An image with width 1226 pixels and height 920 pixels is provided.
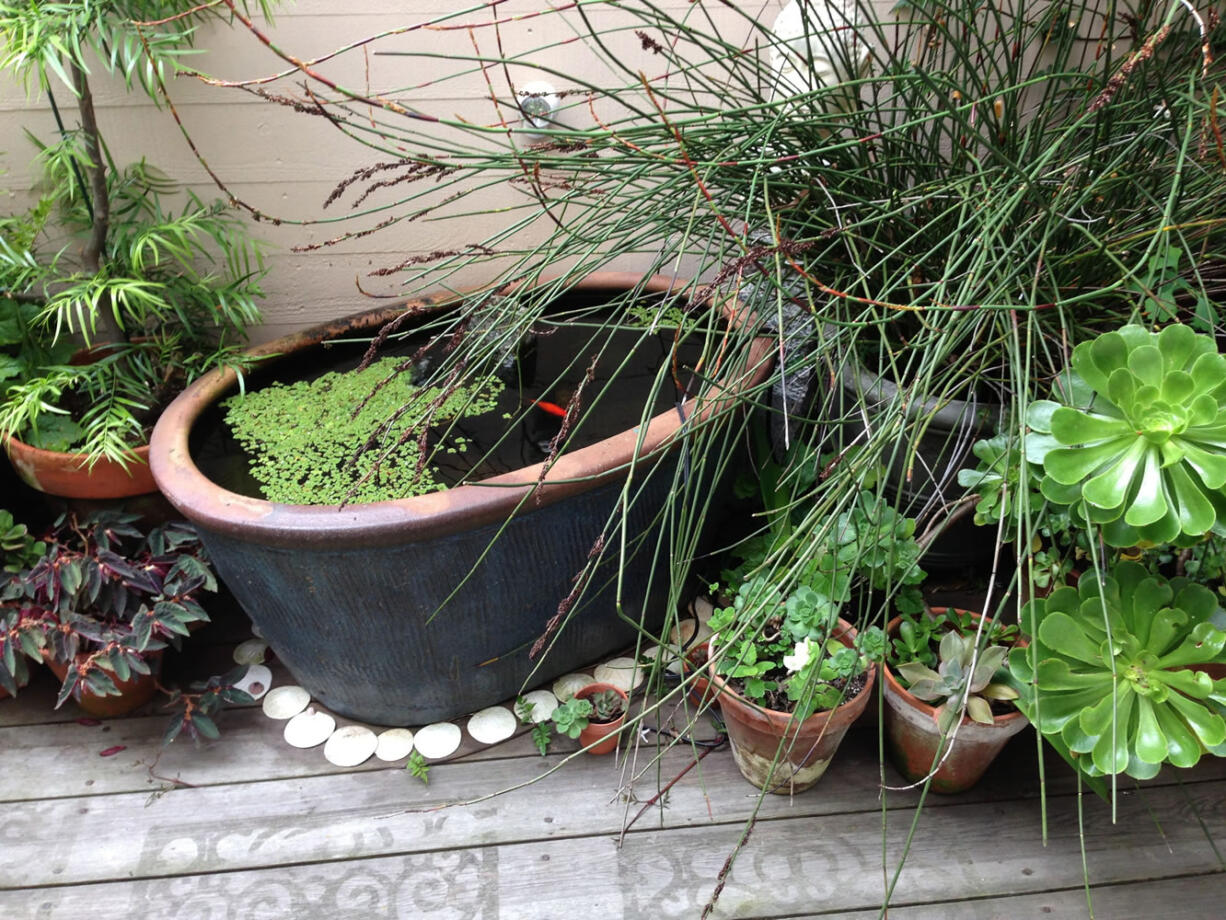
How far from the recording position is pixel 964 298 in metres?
1.12

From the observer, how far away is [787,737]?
4.42 ft

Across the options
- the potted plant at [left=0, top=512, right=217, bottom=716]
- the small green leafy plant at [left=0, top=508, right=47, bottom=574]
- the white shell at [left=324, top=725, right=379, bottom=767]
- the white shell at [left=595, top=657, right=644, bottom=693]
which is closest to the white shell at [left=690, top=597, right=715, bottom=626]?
the white shell at [left=595, top=657, right=644, bottom=693]

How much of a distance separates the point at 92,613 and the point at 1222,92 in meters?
2.00

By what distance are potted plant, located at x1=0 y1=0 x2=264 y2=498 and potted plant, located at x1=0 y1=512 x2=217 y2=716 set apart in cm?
11

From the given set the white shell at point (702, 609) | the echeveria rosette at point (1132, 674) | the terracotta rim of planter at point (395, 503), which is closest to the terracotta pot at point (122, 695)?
the terracotta rim of planter at point (395, 503)

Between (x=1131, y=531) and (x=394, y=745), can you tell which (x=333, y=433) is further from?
(x=1131, y=531)

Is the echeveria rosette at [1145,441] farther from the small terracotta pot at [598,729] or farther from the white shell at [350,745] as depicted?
the white shell at [350,745]

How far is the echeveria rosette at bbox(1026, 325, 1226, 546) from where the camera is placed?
989mm

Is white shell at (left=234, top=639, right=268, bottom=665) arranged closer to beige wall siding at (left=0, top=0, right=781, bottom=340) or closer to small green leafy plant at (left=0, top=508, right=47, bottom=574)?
small green leafy plant at (left=0, top=508, right=47, bottom=574)

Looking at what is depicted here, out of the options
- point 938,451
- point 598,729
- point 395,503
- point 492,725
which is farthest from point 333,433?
point 938,451

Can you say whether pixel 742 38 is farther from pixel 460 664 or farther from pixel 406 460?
pixel 460 664

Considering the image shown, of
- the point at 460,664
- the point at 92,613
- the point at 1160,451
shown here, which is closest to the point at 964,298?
the point at 1160,451

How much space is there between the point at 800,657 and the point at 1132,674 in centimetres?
44

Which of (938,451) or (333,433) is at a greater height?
(938,451)
